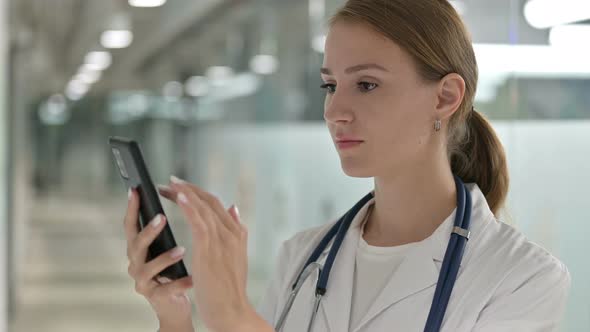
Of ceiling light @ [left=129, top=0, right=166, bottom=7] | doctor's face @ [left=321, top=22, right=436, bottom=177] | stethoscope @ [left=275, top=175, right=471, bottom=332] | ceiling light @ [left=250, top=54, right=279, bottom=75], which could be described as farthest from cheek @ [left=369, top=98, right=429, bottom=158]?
ceiling light @ [left=129, top=0, right=166, bottom=7]

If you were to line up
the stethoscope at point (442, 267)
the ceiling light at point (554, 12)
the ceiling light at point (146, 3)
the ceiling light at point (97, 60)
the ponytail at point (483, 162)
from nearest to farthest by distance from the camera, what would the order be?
the stethoscope at point (442, 267) → the ponytail at point (483, 162) → the ceiling light at point (554, 12) → the ceiling light at point (146, 3) → the ceiling light at point (97, 60)

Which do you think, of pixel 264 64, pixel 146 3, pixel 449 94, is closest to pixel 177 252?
pixel 449 94

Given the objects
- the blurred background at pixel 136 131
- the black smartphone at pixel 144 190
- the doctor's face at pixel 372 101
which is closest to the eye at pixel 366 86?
the doctor's face at pixel 372 101

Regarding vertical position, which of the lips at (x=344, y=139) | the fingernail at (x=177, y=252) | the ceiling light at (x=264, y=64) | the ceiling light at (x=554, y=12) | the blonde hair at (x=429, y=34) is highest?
the ceiling light at (x=264, y=64)

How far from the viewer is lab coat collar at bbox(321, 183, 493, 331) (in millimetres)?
1675

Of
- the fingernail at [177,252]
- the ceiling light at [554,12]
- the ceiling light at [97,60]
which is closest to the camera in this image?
the fingernail at [177,252]

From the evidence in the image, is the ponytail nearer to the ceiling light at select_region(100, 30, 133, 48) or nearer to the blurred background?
the blurred background

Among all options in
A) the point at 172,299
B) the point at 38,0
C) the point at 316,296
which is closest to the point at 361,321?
the point at 316,296

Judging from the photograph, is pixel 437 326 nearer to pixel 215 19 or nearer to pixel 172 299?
pixel 172 299

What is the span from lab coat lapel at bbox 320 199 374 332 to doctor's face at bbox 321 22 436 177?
191 millimetres

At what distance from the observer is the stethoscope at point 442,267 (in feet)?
5.23

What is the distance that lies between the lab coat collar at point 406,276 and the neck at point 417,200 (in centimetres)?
5

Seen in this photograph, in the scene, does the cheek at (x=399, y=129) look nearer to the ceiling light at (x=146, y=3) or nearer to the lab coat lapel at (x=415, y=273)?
the lab coat lapel at (x=415, y=273)

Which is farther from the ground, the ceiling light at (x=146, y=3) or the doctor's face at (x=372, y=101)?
the ceiling light at (x=146, y=3)
